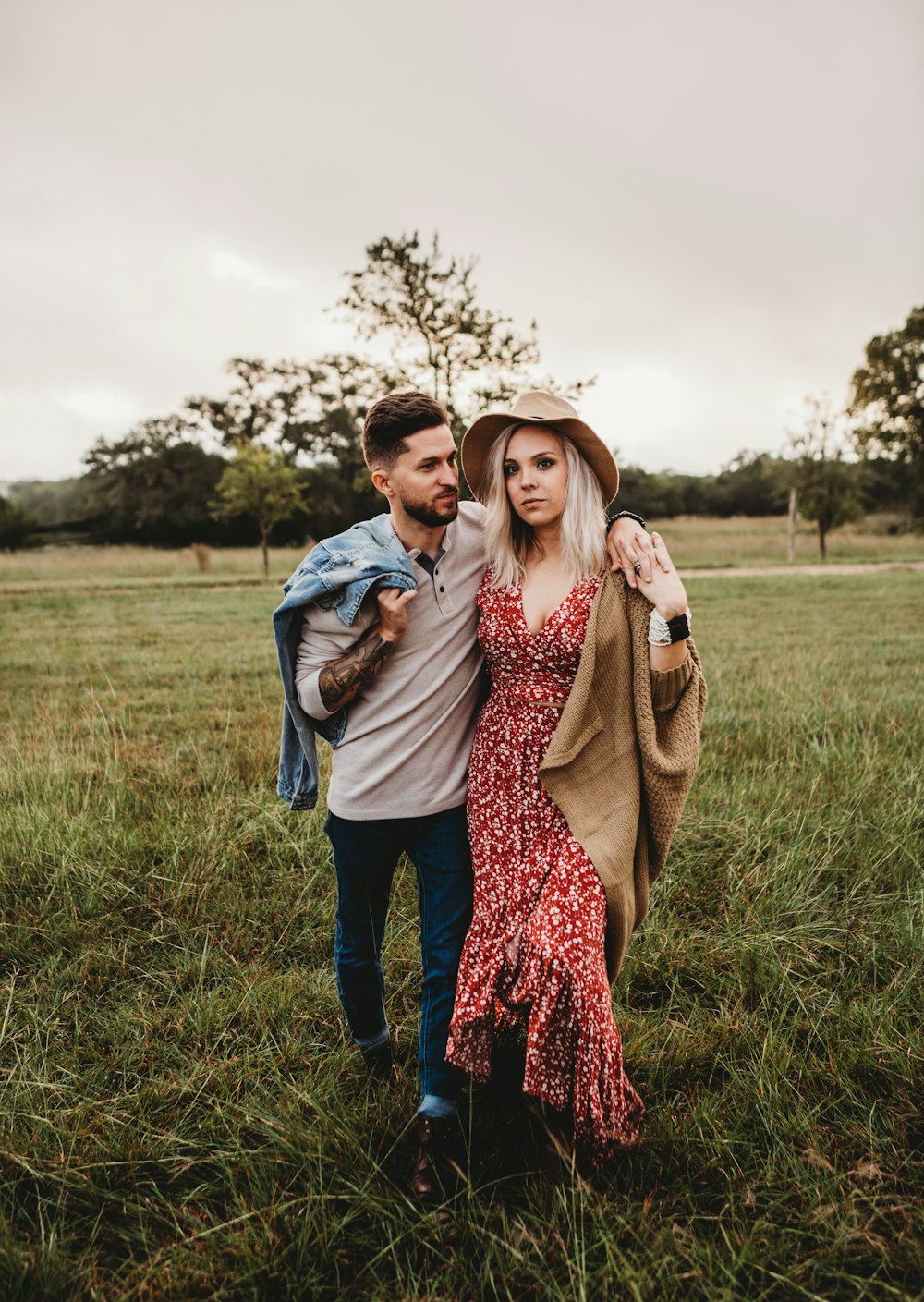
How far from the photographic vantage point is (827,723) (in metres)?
5.73

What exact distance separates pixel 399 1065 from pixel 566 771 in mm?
1270

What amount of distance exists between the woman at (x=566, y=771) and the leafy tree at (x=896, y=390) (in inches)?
2131

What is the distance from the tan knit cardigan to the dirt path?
21.8m

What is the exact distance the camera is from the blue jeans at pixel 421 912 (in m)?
2.41

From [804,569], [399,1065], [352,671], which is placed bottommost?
[399,1065]

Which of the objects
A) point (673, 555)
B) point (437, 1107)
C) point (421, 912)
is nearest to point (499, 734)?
point (421, 912)

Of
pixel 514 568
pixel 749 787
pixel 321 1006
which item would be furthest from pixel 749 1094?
pixel 749 787

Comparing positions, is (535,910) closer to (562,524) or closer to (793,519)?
(562,524)

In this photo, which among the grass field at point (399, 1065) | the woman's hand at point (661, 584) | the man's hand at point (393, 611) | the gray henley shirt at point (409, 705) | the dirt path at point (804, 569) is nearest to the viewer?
the grass field at point (399, 1065)

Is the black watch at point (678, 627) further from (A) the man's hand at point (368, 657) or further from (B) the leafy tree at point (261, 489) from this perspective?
(B) the leafy tree at point (261, 489)

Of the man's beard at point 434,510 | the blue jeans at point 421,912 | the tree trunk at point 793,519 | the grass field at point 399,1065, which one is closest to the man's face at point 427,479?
the man's beard at point 434,510

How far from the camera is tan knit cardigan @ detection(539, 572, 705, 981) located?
2.30 m

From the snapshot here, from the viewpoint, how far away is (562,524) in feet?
8.35

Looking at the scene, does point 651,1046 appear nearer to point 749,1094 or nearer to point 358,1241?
point 749,1094
